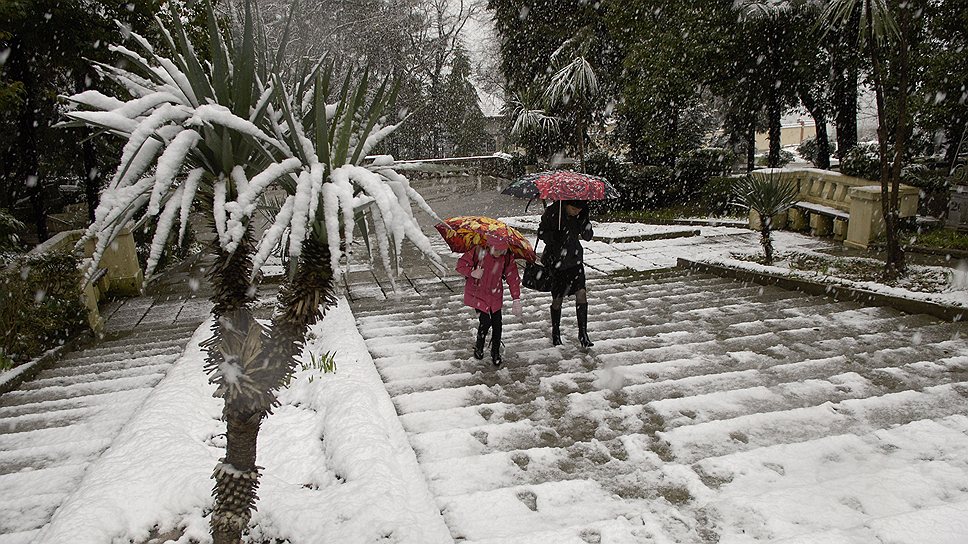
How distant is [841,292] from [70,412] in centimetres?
754

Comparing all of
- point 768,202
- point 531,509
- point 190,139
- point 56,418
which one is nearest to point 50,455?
point 56,418

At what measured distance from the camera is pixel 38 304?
247 inches

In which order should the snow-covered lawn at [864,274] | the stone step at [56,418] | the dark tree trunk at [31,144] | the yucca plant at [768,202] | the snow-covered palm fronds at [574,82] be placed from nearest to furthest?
1. the stone step at [56,418]
2. the snow-covered lawn at [864,274]
3. the yucca plant at [768,202]
4. the dark tree trunk at [31,144]
5. the snow-covered palm fronds at [574,82]

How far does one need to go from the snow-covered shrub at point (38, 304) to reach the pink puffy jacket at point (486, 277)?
3669 millimetres

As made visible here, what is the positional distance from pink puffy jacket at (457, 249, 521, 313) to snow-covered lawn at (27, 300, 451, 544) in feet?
4.17

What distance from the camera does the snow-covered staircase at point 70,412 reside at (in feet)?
10.4

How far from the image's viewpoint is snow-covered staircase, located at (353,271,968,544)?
2877 mm

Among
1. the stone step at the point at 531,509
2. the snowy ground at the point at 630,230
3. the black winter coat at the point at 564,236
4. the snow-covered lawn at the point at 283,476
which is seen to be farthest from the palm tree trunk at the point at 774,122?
the snow-covered lawn at the point at 283,476

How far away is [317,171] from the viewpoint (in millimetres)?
1739

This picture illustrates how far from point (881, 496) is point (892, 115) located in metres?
10.9

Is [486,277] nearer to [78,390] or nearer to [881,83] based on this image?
[78,390]

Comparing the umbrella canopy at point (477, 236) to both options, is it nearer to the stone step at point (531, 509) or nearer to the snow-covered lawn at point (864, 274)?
the stone step at point (531, 509)

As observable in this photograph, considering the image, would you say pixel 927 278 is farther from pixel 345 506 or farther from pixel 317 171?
pixel 317 171

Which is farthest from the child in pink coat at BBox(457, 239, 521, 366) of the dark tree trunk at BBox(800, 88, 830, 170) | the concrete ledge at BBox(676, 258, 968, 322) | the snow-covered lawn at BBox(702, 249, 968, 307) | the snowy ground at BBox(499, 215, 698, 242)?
the dark tree trunk at BBox(800, 88, 830, 170)
